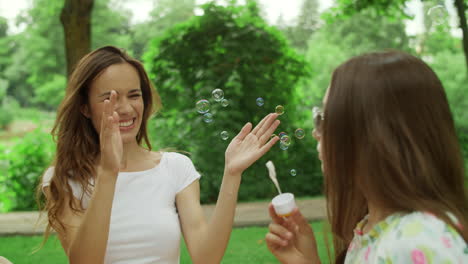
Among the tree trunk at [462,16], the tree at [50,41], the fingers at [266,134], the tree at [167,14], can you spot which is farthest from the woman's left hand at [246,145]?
the tree at [167,14]

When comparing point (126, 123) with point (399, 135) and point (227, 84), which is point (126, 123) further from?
point (227, 84)

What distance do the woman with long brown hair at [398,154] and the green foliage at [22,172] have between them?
6.74 m

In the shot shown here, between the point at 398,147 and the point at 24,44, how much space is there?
2968cm

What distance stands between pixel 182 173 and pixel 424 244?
4.88 feet

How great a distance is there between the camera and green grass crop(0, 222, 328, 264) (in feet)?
14.5

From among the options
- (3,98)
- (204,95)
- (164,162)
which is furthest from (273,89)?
(3,98)

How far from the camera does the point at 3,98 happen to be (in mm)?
31578

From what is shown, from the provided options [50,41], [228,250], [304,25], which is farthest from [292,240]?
[304,25]

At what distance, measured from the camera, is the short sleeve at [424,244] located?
45.7 inches

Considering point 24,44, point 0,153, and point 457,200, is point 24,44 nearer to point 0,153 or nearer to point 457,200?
point 0,153

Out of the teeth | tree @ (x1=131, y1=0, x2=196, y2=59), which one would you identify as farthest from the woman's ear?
tree @ (x1=131, y1=0, x2=196, y2=59)

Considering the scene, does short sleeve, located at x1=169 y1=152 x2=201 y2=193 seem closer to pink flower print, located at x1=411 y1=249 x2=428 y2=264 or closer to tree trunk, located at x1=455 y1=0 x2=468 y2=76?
pink flower print, located at x1=411 y1=249 x2=428 y2=264

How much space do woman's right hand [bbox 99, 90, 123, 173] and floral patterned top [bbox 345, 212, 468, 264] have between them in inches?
42.2

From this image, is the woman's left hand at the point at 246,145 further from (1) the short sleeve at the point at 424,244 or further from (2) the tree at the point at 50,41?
(2) the tree at the point at 50,41
